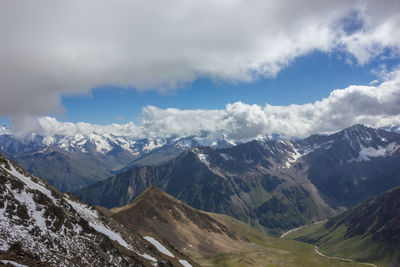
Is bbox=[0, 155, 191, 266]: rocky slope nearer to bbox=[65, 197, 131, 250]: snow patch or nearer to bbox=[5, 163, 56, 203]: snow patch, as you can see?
bbox=[5, 163, 56, 203]: snow patch

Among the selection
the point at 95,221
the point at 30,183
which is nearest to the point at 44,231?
the point at 30,183

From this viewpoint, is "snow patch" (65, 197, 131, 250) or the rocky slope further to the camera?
"snow patch" (65, 197, 131, 250)

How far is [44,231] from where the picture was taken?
5322 cm

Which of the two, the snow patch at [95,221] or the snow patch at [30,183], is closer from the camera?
the snow patch at [30,183]

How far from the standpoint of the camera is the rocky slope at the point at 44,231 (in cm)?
4562

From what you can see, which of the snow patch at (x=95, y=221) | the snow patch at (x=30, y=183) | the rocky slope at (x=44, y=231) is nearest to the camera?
the rocky slope at (x=44, y=231)

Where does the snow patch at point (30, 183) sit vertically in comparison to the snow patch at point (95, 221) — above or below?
above

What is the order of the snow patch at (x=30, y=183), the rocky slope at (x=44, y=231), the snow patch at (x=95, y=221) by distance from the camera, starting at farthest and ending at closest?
the snow patch at (x=95, y=221), the snow patch at (x=30, y=183), the rocky slope at (x=44, y=231)

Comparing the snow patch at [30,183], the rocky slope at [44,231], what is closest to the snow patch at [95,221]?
the rocky slope at [44,231]

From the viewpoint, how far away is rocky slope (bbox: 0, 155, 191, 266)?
45625 millimetres

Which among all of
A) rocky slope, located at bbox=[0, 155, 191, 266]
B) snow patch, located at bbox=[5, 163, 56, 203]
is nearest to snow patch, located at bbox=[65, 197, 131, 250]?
rocky slope, located at bbox=[0, 155, 191, 266]

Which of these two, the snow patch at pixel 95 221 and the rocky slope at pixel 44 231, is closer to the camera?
the rocky slope at pixel 44 231

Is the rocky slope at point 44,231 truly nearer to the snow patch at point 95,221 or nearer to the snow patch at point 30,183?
the snow patch at point 30,183

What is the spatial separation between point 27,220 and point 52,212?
7.18 m
